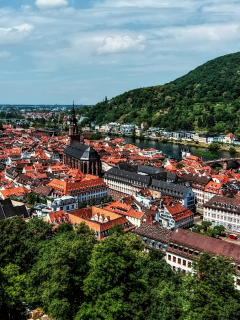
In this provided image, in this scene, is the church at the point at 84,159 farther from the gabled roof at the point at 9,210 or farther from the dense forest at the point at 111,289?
the dense forest at the point at 111,289

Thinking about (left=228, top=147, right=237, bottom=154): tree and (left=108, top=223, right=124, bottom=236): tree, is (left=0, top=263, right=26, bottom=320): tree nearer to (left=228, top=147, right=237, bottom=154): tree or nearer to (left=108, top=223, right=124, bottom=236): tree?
(left=108, top=223, right=124, bottom=236): tree

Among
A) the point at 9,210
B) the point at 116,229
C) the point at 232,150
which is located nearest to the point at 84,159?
the point at 9,210

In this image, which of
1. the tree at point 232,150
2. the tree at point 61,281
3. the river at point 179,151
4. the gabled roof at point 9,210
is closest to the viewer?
the tree at point 61,281

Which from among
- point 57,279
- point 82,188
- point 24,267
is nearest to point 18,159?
point 82,188

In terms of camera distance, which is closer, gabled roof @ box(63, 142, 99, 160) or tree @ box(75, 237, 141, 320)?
tree @ box(75, 237, 141, 320)

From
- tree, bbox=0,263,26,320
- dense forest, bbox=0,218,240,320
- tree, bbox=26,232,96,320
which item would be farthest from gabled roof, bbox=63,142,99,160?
tree, bbox=0,263,26,320

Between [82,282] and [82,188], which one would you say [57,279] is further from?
[82,188]

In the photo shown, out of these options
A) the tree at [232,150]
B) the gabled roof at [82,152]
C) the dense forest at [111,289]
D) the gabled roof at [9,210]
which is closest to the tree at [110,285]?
the dense forest at [111,289]

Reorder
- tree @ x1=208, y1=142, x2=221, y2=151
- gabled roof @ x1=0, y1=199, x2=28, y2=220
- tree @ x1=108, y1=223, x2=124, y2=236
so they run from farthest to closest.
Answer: tree @ x1=208, y1=142, x2=221, y2=151 → gabled roof @ x1=0, y1=199, x2=28, y2=220 → tree @ x1=108, y1=223, x2=124, y2=236
